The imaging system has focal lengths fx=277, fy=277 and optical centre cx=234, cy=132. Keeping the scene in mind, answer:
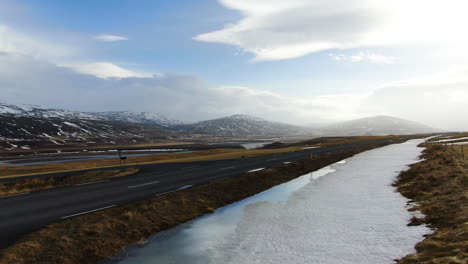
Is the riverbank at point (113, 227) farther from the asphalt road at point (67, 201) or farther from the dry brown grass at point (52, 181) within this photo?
the dry brown grass at point (52, 181)

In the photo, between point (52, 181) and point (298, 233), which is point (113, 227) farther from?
point (52, 181)

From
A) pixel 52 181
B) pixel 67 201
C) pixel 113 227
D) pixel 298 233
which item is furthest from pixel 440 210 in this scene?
pixel 52 181

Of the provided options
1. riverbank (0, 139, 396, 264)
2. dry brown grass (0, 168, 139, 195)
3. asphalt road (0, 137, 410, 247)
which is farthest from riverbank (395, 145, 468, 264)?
dry brown grass (0, 168, 139, 195)

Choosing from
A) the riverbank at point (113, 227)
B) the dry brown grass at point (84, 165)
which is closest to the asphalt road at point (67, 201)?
the riverbank at point (113, 227)

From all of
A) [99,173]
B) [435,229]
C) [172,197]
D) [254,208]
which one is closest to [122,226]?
[172,197]

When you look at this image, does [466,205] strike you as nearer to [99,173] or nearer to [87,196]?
[87,196]
